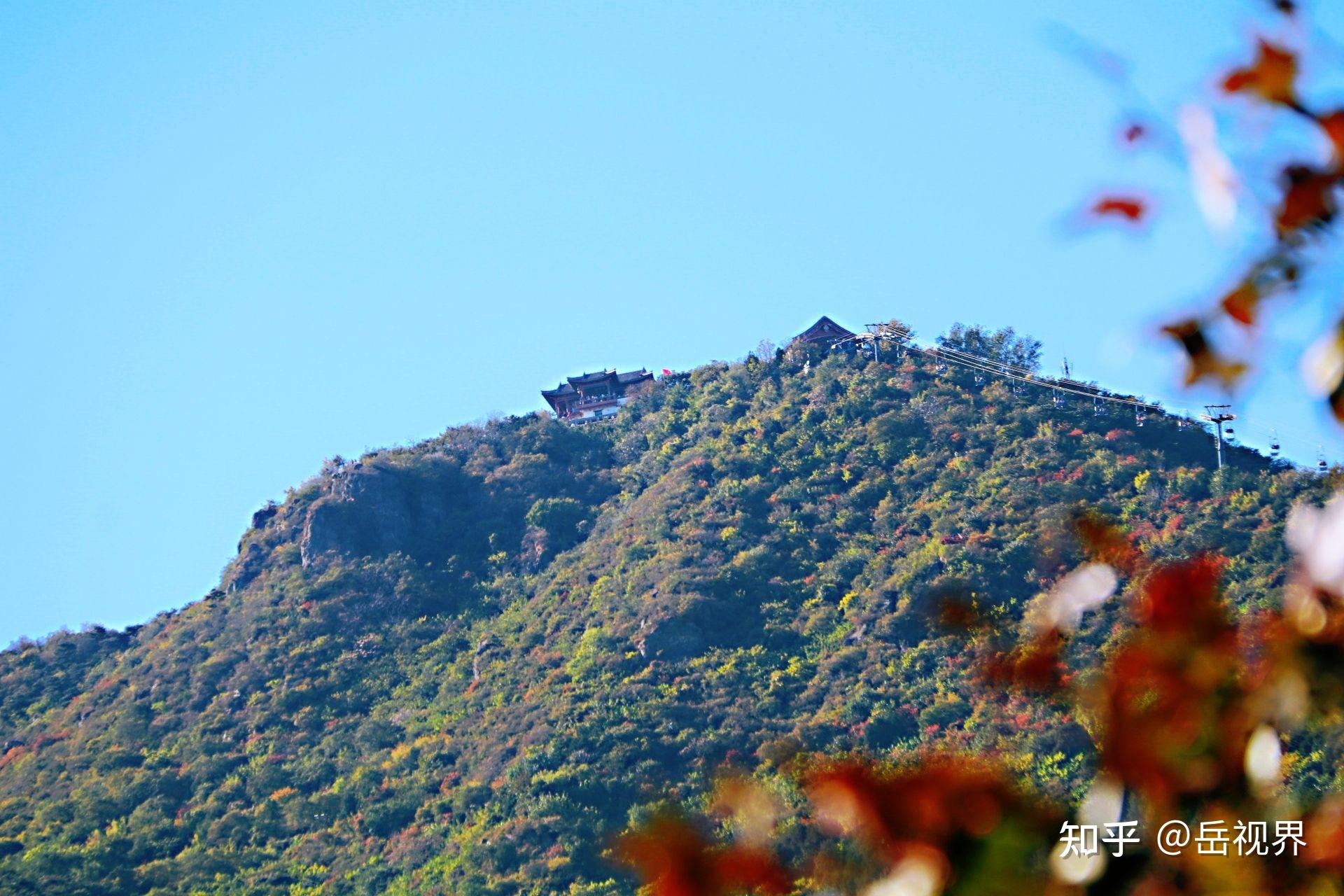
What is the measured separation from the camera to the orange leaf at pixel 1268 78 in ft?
6.79

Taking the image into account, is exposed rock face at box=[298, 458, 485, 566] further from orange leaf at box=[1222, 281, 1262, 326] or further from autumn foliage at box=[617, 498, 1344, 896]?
orange leaf at box=[1222, 281, 1262, 326]

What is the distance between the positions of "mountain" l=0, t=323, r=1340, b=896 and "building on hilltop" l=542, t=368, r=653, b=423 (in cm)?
300

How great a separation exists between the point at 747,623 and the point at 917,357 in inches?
557

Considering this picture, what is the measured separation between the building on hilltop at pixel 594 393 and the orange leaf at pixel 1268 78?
51.3 meters

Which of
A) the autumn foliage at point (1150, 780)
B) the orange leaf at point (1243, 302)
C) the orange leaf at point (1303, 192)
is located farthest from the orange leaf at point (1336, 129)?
the autumn foliage at point (1150, 780)

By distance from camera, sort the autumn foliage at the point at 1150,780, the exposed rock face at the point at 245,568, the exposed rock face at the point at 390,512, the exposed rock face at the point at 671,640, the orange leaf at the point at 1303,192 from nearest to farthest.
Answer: the autumn foliage at the point at 1150,780, the orange leaf at the point at 1303,192, the exposed rock face at the point at 671,640, the exposed rock face at the point at 390,512, the exposed rock face at the point at 245,568

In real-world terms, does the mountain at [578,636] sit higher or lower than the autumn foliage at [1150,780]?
higher

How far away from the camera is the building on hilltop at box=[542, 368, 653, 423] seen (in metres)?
53.7

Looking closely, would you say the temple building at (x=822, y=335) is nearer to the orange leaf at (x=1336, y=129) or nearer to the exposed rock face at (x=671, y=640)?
the exposed rock face at (x=671, y=640)

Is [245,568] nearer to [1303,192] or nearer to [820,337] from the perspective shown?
[820,337]

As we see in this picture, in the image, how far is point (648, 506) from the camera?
42906 millimetres

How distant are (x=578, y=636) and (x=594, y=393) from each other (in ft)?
61.6

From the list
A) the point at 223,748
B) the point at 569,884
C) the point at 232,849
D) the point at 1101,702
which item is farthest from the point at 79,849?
the point at 1101,702

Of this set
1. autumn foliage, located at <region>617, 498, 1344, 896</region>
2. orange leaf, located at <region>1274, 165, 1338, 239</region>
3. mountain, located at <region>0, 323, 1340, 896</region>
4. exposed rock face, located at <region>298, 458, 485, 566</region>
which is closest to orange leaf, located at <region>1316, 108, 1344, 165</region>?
orange leaf, located at <region>1274, 165, 1338, 239</region>
